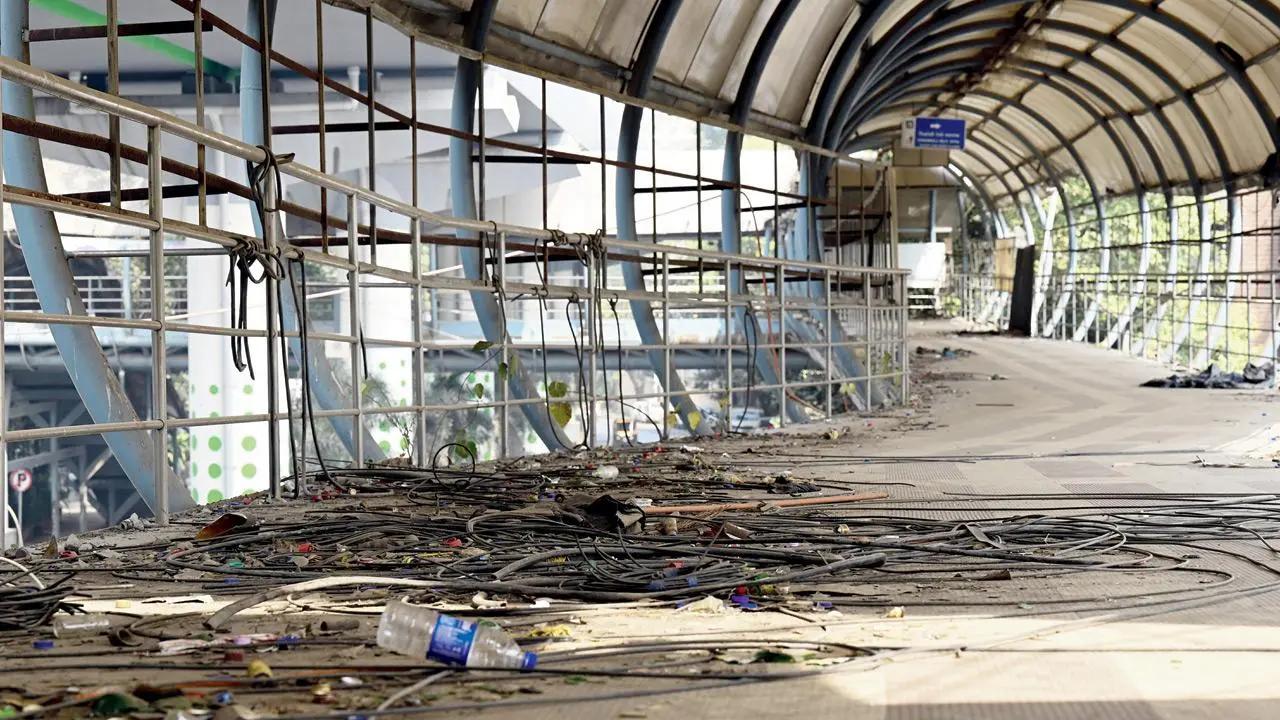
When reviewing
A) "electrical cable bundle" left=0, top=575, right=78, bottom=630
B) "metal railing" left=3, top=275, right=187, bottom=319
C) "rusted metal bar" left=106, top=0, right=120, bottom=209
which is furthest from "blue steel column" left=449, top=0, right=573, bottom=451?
"metal railing" left=3, top=275, right=187, bottom=319

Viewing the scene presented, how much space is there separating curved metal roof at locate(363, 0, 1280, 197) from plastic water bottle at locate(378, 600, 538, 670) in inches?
273

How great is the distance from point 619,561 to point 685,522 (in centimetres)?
112

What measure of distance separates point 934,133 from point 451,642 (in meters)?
25.0

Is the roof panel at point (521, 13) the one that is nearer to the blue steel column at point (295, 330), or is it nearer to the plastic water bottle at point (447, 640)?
the blue steel column at point (295, 330)

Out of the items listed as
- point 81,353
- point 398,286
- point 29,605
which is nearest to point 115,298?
point 398,286

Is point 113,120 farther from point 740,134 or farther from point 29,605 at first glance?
point 740,134

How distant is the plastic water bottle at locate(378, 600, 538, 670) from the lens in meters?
3.23

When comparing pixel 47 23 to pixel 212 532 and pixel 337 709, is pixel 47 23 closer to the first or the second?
pixel 212 532

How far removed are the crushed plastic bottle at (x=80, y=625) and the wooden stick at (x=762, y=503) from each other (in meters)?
2.68

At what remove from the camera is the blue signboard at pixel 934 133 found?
26625 mm

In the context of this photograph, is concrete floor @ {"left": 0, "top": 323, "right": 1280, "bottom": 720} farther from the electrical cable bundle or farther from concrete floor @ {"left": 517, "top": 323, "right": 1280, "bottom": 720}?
the electrical cable bundle

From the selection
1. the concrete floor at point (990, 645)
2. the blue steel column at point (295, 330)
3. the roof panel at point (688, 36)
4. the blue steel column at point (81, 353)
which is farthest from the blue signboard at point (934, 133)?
the blue steel column at point (81, 353)

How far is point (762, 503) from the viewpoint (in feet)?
21.3

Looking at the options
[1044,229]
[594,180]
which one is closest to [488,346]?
[594,180]
